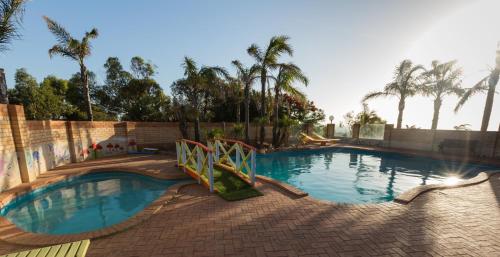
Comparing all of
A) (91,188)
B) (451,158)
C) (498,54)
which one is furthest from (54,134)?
(498,54)

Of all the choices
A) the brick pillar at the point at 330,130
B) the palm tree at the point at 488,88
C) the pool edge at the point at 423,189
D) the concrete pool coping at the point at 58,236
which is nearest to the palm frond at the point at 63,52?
the concrete pool coping at the point at 58,236

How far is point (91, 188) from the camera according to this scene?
6.78 m

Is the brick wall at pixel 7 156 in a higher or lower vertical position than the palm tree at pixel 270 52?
lower

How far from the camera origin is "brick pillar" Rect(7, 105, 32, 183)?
5965mm

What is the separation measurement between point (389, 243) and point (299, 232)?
4.64 feet

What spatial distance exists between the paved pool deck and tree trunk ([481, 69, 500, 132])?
10.1 metres

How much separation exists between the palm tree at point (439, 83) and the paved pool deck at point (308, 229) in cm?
1227

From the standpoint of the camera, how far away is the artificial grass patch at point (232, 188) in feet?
16.3

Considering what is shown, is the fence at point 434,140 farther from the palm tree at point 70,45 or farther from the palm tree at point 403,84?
the palm tree at point 70,45

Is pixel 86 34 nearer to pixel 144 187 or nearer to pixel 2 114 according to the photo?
pixel 2 114

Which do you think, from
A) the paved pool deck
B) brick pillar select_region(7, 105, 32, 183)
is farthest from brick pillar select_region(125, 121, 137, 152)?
the paved pool deck

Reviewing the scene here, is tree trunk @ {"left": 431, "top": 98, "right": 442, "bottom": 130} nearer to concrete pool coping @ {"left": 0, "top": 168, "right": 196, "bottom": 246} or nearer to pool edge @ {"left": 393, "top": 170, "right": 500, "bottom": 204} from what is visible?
pool edge @ {"left": 393, "top": 170, "right": 500, "bottom": 204}

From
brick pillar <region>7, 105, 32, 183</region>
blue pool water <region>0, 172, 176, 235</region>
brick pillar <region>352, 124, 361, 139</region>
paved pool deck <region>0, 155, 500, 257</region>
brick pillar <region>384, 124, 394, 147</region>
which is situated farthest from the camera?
brick pillar <region>352, 124, 361, 139</region>

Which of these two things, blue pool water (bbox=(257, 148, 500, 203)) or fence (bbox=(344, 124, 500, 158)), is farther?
fence (bbox=(344, 124, 500, 158))
